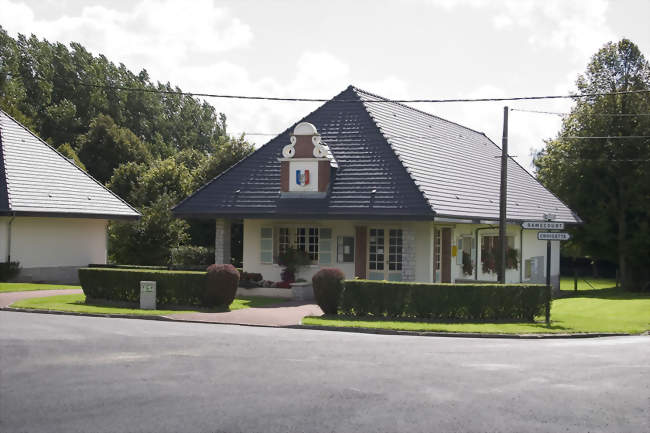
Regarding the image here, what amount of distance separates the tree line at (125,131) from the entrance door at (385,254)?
1516cm

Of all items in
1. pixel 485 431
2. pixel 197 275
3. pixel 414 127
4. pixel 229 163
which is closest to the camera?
pixel 485 431

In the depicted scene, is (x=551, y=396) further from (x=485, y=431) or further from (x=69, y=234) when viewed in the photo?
(x=69, y=234)

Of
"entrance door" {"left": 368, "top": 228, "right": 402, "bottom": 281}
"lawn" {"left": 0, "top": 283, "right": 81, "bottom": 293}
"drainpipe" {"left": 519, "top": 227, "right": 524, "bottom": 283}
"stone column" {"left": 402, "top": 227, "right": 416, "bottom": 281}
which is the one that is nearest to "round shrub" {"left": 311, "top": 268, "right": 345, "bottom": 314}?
"stone column" {"left": 402, "top": 227, "right": 416, "bottom": 281}

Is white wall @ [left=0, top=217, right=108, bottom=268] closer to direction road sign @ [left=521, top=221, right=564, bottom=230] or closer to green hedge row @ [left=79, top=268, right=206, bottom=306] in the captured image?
green hedge row @ [left=79, top=268, right=206, bottom=306]

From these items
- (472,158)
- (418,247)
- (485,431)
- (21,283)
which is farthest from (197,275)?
(472,158)

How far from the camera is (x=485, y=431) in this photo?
874cm

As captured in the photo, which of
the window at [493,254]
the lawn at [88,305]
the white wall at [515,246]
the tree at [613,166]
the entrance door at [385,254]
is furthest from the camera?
the tree at [613,166]

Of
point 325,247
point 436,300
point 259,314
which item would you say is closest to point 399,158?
point 325,247

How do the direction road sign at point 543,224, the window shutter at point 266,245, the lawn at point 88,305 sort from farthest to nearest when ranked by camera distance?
the window shutter at point 266,245
the lawn at point 88,305
the direction road sign at point 543,224

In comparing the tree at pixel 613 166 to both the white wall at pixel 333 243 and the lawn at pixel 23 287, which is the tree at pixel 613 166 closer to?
the white wall at pixel 333 243

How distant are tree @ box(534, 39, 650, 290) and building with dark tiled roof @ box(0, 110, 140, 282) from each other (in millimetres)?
24675

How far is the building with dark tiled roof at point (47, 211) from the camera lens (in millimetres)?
32812

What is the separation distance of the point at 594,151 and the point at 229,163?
21.8 metres

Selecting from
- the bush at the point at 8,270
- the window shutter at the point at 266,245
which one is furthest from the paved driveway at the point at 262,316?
the bush at the point at 8,270
